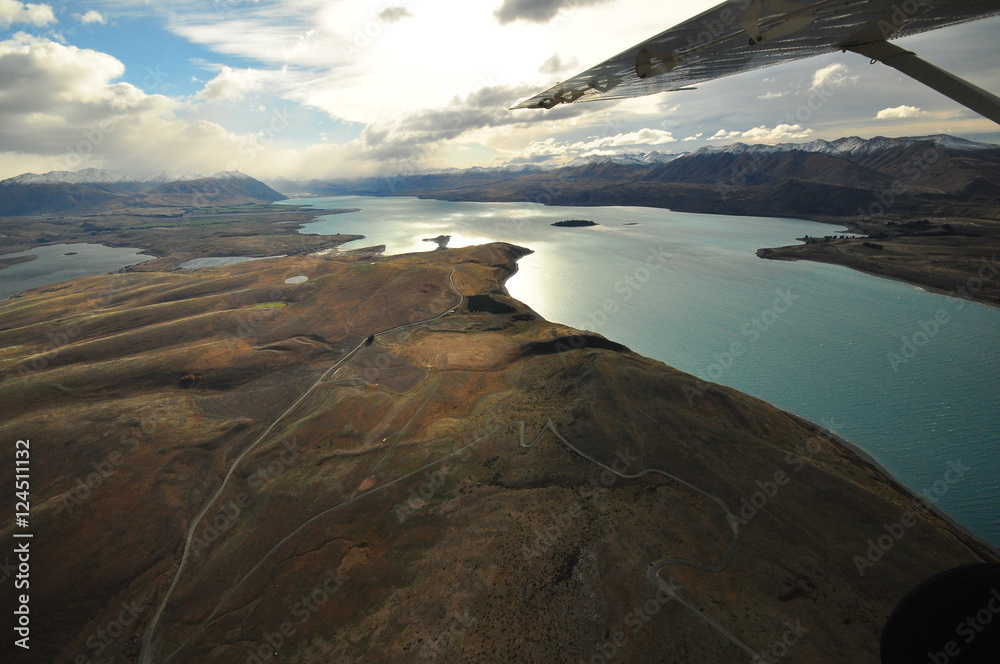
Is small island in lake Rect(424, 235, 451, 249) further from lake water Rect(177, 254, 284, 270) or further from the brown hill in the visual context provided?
the brown hill

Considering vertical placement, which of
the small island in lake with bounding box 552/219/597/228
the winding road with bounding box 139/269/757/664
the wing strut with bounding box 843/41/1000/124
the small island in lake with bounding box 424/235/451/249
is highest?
the wing strut with bounding box 843/41/1000/124

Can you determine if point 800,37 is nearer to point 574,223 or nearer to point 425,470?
point 425,470

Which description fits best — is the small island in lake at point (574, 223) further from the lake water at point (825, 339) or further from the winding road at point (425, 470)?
the winding road at point (425, 470)

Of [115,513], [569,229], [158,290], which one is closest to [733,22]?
[115,513]

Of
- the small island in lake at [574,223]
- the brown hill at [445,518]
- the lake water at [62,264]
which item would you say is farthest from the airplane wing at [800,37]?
the small island in lake at [574,223]

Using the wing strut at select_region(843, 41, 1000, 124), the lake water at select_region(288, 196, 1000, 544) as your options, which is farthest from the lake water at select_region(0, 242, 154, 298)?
the wing strut at select_region(843, 41, 1000, 124)

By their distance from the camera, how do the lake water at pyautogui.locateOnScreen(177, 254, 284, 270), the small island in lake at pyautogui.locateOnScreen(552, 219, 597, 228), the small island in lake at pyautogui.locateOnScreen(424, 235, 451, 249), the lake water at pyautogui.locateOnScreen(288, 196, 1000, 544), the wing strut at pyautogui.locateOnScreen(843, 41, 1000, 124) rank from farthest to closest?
1. the small island in lake at pyautogui.locateOnScreen(552, 219, 597, 228)
2. the small island in lake at pyautogui.locateOnScreen(424, 235, 451, 249)
3. the lake water at pyautogui.locateOnScreen(177, 254, 284, 270)
4. the lake water at pyautogui.locateOnScreen(288, 196, 1000, 544)
5. the wing strut at pyautogui.locateOnScreen(843, 41, 1000, 124)

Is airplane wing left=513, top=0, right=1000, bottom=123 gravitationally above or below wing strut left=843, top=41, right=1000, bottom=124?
above
